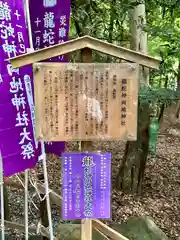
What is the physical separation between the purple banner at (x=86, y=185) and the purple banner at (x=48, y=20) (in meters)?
1.19

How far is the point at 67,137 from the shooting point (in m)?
2.38

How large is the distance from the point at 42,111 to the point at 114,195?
3.67 meters

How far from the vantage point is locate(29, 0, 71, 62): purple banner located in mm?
3061

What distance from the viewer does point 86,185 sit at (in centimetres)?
255

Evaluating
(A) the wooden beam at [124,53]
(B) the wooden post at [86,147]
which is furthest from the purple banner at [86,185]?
(A) the wooden beam at [124,53]

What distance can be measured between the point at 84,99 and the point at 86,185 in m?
0.65

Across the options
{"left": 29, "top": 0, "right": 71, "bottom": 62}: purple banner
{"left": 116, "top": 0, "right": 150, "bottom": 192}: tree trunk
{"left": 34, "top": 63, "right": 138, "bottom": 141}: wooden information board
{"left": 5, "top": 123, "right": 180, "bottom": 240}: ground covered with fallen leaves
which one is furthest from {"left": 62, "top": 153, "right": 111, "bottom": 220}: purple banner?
{"left": 116, "top": 0, "right": 150, "bottom": 192}: tree trunk

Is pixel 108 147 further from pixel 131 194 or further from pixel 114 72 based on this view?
pixel 114 72

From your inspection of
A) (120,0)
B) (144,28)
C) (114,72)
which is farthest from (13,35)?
(144,28)

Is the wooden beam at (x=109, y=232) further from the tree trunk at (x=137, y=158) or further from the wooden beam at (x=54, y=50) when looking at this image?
the tree trunk at (x=137, y=158)

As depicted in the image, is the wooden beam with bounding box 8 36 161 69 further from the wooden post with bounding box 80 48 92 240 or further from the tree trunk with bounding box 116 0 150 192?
the tree trunk with bounding box 116 0 150 192

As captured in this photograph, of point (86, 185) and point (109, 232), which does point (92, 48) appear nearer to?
point (86, 185)

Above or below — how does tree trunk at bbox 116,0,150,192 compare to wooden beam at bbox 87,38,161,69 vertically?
below

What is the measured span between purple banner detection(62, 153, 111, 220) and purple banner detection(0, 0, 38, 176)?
423 millimetres
